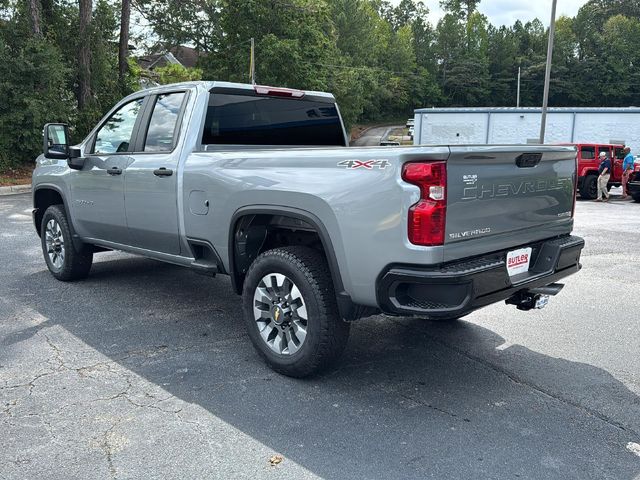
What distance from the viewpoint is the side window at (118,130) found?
536 cm

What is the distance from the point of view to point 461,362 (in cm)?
429

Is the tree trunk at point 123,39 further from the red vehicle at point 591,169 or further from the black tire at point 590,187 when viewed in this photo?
the black tire at point 590,187

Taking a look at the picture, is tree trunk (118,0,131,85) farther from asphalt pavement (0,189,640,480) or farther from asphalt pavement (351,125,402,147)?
asphalt pavement (351,125,402,147)

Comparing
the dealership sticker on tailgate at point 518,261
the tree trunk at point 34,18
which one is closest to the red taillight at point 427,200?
the dealership sticker on tailgate at point 518,261

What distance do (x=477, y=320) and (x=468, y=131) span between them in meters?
39.3

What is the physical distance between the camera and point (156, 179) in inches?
189

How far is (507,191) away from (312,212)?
1.21m

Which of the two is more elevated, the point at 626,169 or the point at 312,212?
the point at 312,212

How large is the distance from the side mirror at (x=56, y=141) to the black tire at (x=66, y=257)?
705mm

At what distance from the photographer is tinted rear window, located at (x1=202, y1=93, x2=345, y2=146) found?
4.82 meters

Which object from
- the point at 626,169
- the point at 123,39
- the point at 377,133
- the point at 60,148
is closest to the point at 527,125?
the point at 626,169

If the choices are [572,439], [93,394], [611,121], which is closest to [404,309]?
[572,439]

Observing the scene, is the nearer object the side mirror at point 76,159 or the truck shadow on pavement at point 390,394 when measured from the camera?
the truck shadow on pavement at point 390,394

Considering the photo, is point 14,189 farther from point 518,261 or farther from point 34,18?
point 518,261
